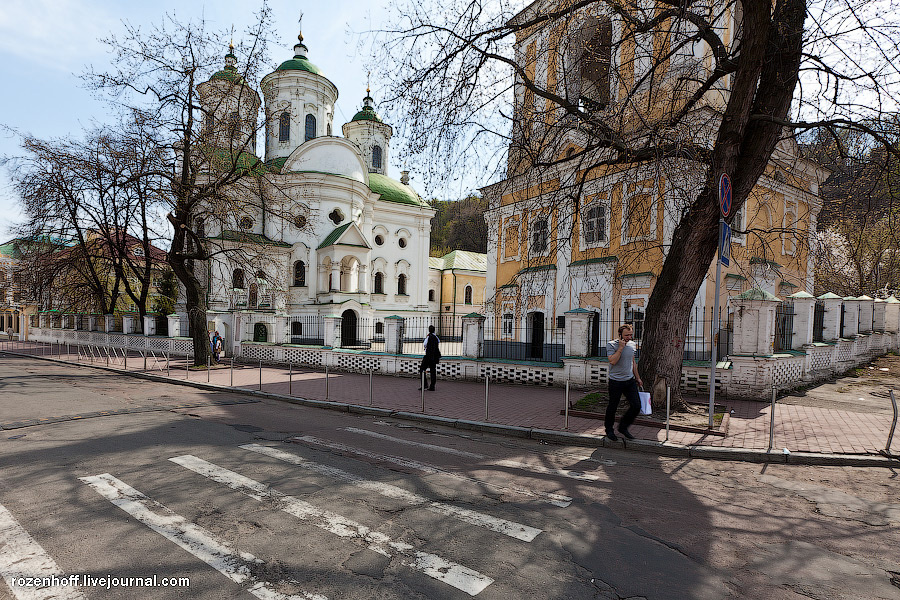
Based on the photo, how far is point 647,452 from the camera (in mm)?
7090

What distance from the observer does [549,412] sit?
967 cm

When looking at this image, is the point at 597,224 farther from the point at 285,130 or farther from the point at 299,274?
the point at 285,130

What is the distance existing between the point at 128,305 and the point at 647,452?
41.3 meters

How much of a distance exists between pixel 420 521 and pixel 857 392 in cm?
1361

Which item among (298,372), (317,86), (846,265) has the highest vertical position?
(317,86)

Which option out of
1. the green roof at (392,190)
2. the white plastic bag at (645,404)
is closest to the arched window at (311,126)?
the green roof at (392,190)

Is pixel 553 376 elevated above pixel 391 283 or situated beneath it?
situated beneath

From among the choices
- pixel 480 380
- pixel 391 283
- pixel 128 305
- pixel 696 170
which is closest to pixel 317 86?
pixel 391 283

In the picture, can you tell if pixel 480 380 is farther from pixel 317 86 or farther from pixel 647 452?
pixel 317 86

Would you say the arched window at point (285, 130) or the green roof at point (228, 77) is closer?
the green roof at point (228, 77)

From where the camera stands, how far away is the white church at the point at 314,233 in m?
20.9

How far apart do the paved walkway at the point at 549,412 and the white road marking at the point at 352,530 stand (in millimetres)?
4841

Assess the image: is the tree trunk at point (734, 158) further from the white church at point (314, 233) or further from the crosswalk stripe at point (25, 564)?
the white church at point (314, 233)

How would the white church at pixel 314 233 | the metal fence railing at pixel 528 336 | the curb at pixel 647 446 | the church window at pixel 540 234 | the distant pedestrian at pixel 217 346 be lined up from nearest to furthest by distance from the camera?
the curb at pixel 647 446, the church window at pixel 540 234, the metal fence railing at pixel 528 336, the distant pedestrian at pixel 217 346, the white church at pixel 314 233
